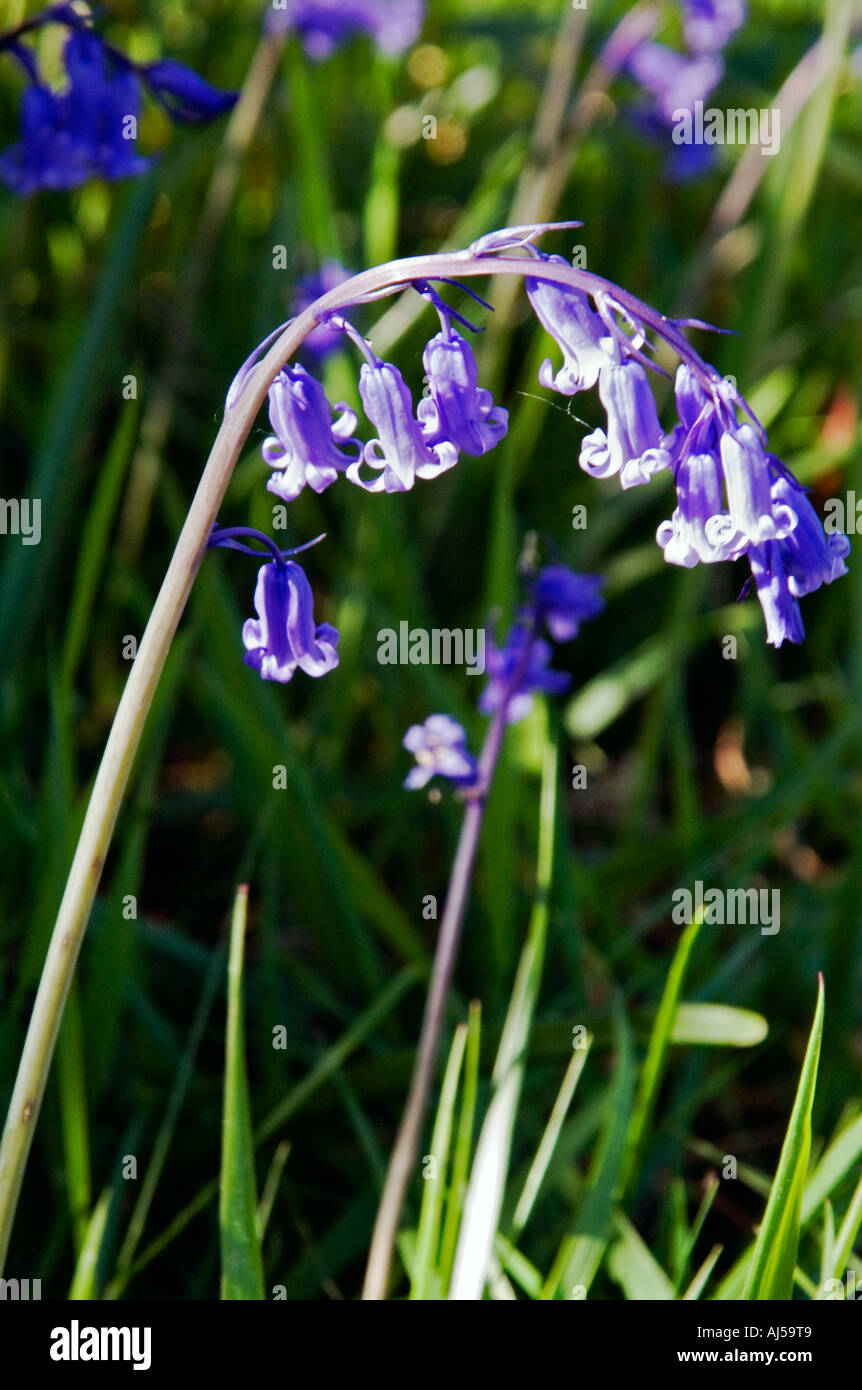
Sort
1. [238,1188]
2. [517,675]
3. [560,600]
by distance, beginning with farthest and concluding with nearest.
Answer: [560,600]
[517,675]
[238,1188]

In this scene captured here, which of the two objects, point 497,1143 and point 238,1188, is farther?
point 497,1143

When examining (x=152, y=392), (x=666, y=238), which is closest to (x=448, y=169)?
(x=666, y=238)

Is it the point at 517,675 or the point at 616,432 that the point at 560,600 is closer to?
the point at 517,675

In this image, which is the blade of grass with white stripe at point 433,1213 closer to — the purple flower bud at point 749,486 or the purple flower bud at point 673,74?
the purple flower bud at point 749,486

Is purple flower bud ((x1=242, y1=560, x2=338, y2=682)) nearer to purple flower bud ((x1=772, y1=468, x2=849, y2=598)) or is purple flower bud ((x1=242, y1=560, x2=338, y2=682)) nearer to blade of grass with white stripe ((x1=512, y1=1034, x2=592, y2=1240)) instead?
purple flower bud ((x1=772, y1=468, x2=849, y2=598))

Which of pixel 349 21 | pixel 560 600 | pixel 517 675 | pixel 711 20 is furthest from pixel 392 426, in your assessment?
pixel 349 21
